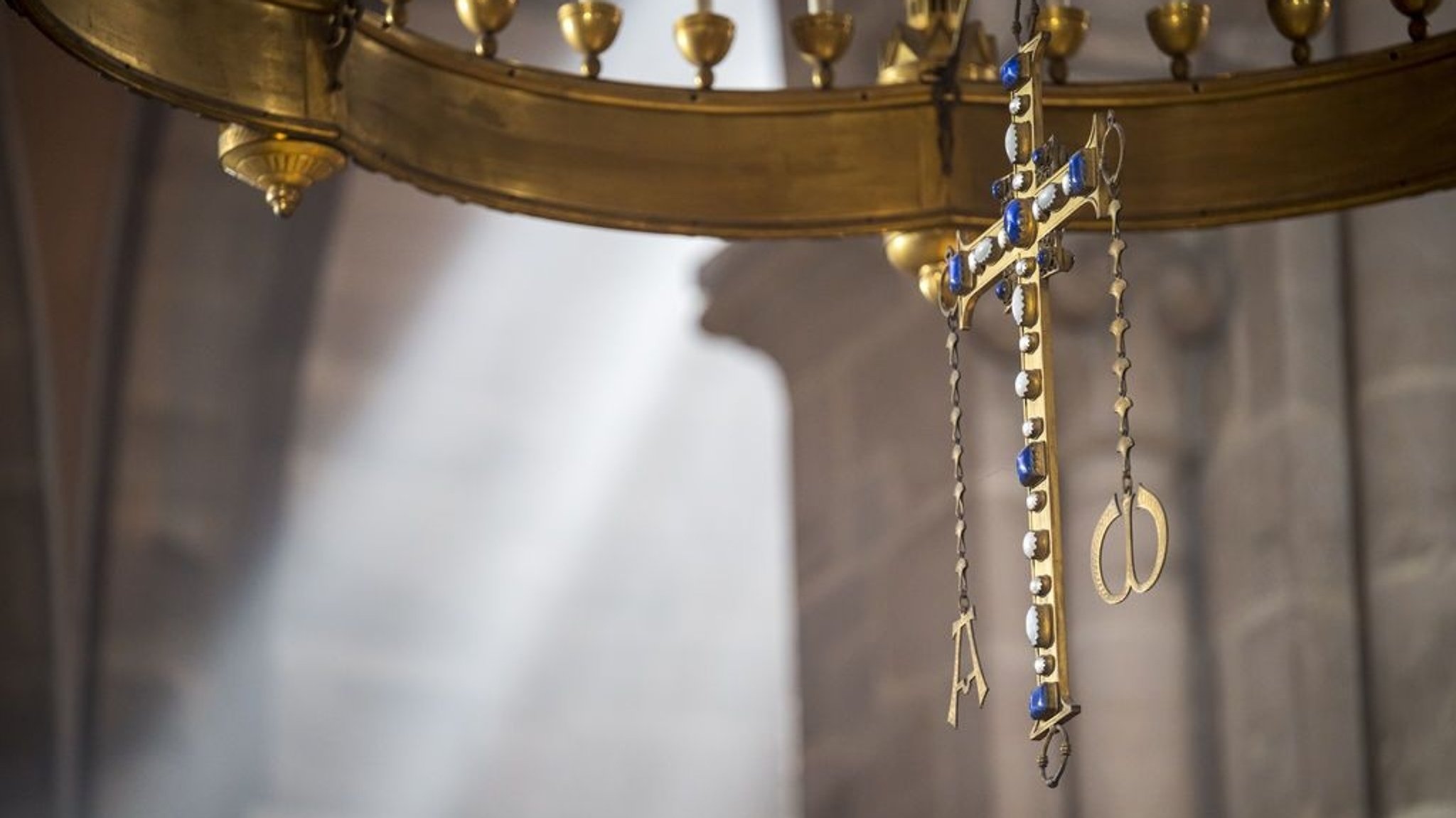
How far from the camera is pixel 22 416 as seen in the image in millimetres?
7938

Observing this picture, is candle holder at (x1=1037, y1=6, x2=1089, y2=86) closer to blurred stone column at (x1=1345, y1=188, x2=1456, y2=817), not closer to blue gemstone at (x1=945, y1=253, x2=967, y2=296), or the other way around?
blue gemstone at (x1=945, y1=253, x2=967, y2=296)

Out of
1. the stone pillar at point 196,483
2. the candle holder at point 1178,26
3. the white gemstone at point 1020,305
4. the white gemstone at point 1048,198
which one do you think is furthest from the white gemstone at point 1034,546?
the stone pillar at point 196,483

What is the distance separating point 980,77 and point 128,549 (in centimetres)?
457

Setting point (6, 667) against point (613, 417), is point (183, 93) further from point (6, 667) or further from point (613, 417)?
point (613, 417)

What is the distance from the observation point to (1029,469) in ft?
12.0

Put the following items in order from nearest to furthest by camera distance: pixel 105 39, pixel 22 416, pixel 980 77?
pixel 105 39 < pixel 980 77 < pixel 22 416

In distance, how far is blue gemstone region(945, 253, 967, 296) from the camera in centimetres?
386

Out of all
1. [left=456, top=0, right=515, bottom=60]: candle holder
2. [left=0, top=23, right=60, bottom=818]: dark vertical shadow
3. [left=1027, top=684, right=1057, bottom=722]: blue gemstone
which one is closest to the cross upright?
[left=1027, top=684, right=1057, bottom=722]: blue gemstone

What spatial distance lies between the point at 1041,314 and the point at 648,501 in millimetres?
7712

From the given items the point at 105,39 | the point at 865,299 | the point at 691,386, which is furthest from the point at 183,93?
the point at 691,386

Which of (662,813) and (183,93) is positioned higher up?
(183,93)

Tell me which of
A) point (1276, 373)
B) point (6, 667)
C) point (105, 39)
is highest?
point (105, 39)

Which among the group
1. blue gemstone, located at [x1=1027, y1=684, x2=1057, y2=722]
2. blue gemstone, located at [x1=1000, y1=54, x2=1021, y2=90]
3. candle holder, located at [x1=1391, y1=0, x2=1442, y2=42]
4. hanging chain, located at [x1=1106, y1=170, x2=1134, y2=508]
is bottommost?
blue gemstone, located at [x1=1027, y1=684, x2=1057, y2=722]

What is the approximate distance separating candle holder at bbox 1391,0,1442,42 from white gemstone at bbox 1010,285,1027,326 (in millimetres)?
631
